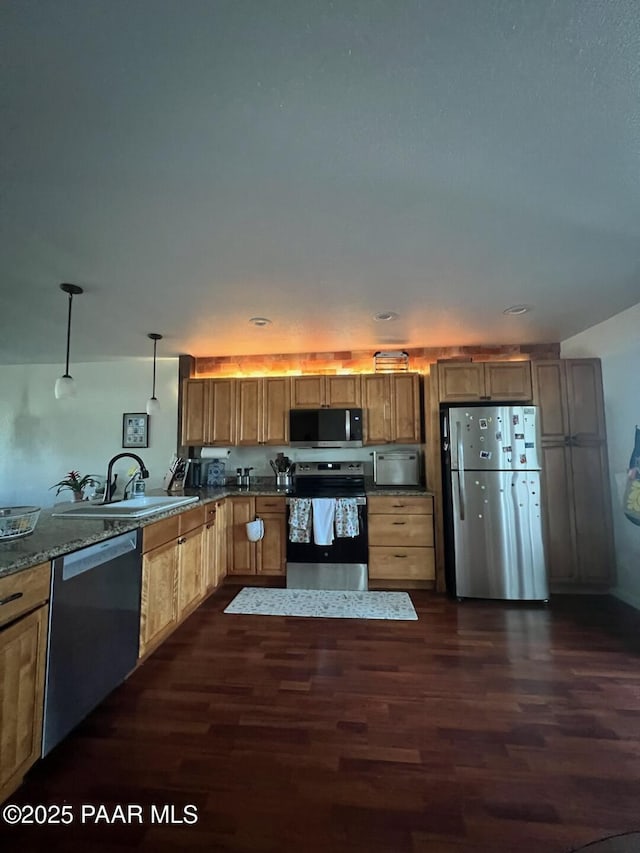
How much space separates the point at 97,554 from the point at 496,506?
2.93 metres

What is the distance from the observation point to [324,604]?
3020 mm

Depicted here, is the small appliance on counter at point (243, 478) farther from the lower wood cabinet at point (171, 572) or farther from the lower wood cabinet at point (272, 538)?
the lower wood cabinet at point (171, 572)

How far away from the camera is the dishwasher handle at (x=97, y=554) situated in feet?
5.09

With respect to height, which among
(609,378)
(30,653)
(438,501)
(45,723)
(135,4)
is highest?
(135,4)

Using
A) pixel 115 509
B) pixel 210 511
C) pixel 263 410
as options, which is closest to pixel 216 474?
pixel 263 410

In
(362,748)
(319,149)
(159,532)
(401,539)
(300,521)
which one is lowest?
(362,748)

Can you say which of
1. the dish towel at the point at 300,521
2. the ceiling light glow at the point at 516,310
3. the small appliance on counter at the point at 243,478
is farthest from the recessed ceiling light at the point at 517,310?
the small appliance on counter at the point at 243,478

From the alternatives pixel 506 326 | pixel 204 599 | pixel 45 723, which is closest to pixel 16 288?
pixel 45 723

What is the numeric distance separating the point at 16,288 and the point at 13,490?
326 cm

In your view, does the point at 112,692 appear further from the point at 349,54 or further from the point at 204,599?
the point at 349,54

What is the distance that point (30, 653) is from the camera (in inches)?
53.0

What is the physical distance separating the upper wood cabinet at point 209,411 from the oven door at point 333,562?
144 cm

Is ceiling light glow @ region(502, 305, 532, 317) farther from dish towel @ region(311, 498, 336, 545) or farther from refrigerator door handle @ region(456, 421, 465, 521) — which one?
dish towel @ region(311, 498, 336, 545)

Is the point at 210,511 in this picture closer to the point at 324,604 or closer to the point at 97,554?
the point at 324,604
